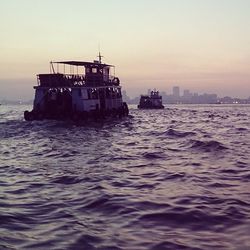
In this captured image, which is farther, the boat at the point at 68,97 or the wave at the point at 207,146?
the boat at the point at 68,97

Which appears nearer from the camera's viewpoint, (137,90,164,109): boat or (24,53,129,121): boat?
(24,53,129,121): boat

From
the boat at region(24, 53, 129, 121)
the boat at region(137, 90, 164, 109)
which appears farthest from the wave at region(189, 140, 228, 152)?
the boat at region(137, 90, 164, 109)

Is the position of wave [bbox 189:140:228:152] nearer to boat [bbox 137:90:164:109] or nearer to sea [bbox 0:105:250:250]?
sea [bbox 0:105:250:250]

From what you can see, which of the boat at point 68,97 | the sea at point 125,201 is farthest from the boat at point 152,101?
the sea at point 125,201

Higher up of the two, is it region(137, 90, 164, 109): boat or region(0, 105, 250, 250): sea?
region(137, 90, 164, 109): boat

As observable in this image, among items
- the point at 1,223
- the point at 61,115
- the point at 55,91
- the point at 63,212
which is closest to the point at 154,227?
the point at 63,212

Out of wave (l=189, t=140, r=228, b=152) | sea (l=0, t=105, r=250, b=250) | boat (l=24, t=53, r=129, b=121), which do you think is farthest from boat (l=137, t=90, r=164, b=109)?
sea (l=0, t=105, r=250, b=250)

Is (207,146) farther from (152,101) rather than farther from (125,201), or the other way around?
(152,101)

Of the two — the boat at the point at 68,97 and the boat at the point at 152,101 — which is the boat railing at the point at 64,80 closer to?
the boat at the point at 68,97

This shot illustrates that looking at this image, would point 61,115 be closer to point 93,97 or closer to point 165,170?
point 93,97

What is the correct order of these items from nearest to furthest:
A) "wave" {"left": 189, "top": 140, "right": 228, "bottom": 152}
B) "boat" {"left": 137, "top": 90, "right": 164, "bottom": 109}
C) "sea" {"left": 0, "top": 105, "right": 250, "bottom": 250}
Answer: "sea" {"left": 0, "top": 105, "right": 250, "bottom": 250}, "wave" {"left": 189, "top": 140, "right": 228, "bottom": 152}, "boat" {"left": 137, "top": 90, "right": 164, "bottom": 109}

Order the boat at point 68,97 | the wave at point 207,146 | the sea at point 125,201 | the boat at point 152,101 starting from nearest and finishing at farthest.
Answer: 1. the sea at point 125,201
2. the wave at point 207,146
3. the boat at point 68,97
4. the boat at point 152,101

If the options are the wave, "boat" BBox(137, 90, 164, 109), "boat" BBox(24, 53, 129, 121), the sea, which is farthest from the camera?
"boat" BBox(137, 90, 164, 109)

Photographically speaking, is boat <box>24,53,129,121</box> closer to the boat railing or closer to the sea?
the boat railing
